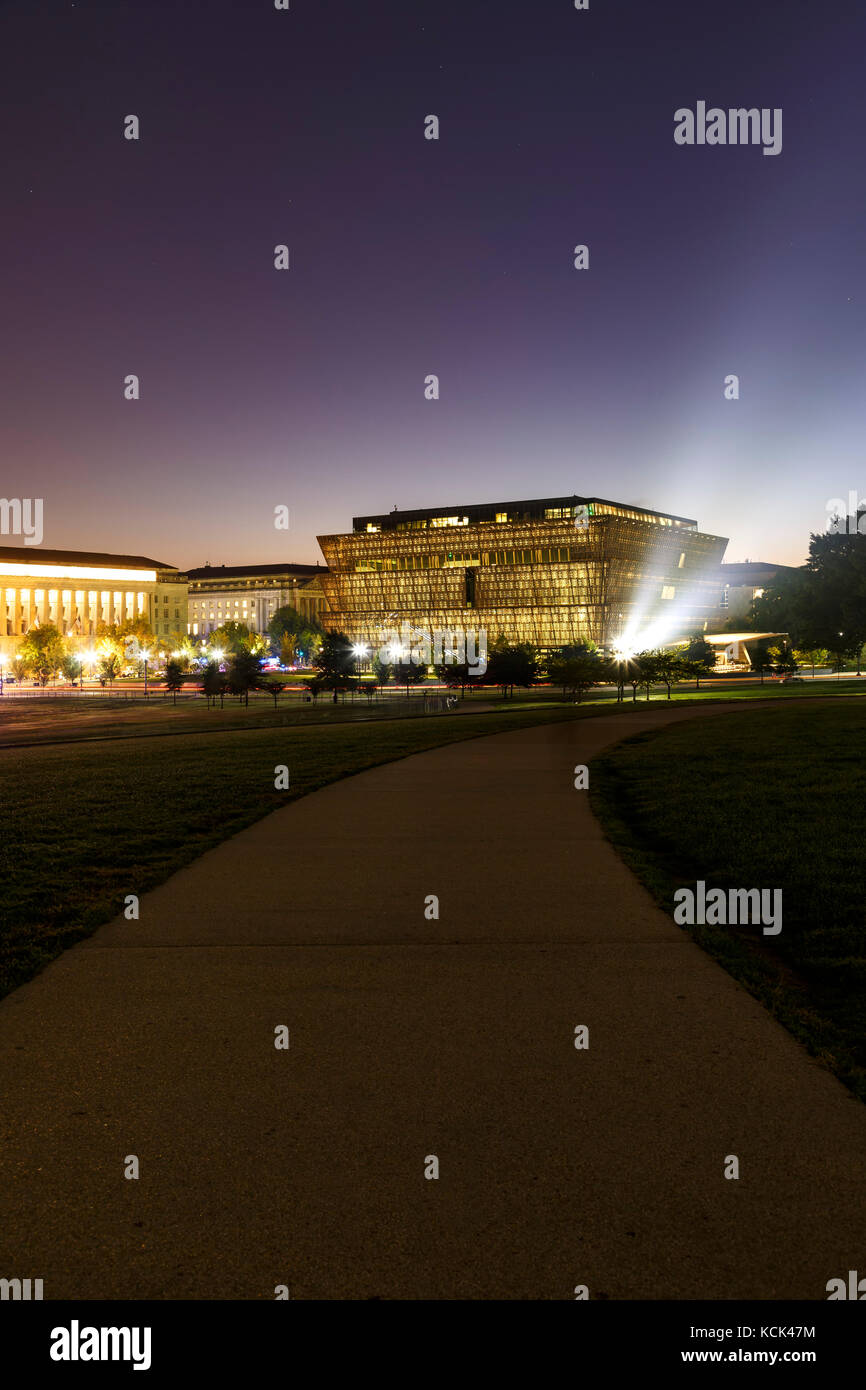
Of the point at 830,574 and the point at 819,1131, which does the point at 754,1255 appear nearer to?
the point at 819,1131

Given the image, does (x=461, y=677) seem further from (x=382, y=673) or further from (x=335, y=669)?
(x=382, y=673)

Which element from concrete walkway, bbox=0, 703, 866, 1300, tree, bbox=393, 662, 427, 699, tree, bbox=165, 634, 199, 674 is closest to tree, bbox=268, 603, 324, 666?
tree, bbox=165, 634, 199, 674

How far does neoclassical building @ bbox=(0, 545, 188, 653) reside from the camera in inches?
7170

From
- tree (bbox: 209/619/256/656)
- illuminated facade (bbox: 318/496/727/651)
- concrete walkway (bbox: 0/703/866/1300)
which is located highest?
illuminated facade (bbox: 318/496/727/651)

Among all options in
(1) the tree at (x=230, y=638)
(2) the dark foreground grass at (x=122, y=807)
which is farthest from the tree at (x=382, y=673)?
(1) the tree at (x=230, y=638)

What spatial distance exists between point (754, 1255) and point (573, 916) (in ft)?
17.4

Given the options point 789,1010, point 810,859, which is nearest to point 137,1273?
point 789,1010

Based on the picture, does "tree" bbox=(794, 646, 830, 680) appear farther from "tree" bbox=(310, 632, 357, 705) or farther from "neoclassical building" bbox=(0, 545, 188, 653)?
"neoclassical building" bbox=(0, 545, 188, 653)

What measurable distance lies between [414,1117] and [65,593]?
660 feet

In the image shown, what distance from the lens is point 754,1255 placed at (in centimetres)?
380

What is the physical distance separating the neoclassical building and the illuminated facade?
153ft

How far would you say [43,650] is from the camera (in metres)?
133

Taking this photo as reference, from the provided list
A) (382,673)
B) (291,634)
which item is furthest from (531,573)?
(382,673)
